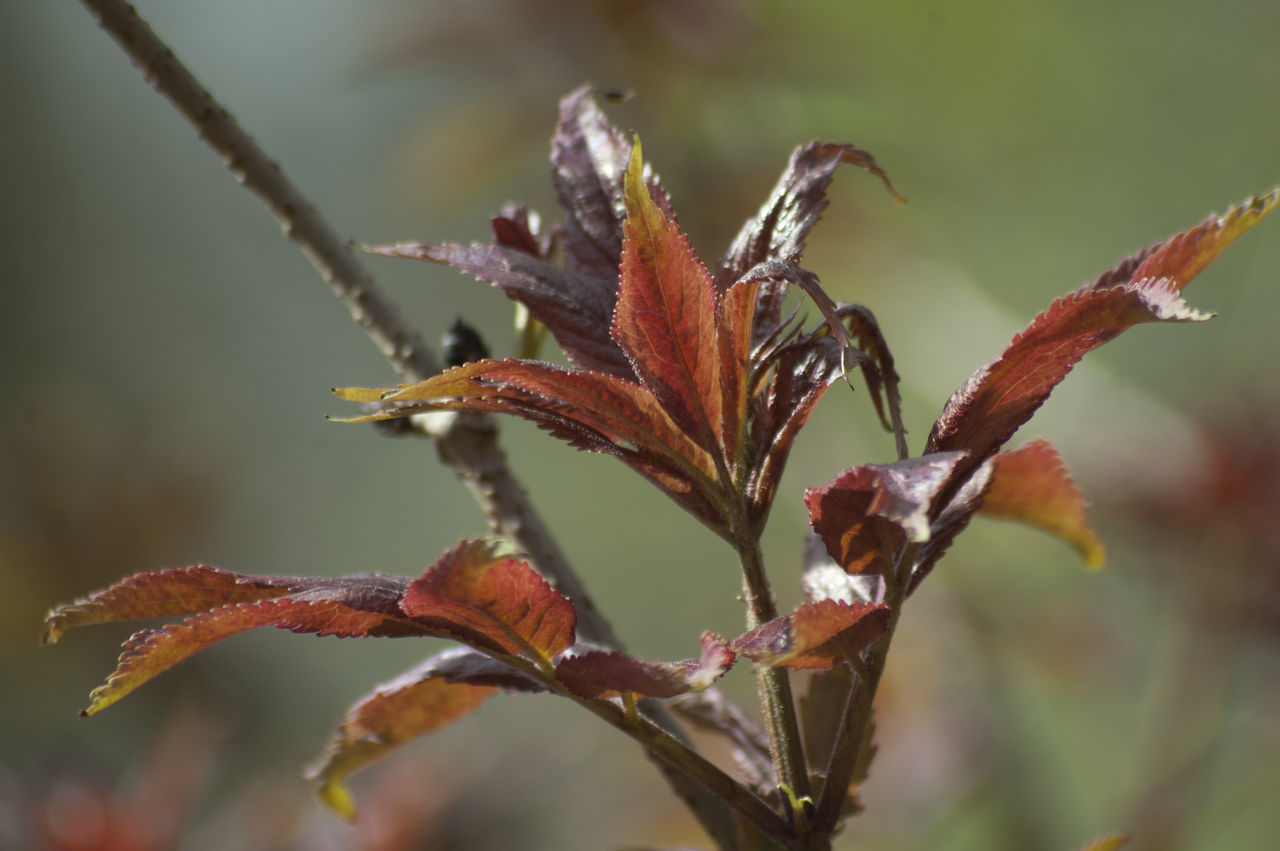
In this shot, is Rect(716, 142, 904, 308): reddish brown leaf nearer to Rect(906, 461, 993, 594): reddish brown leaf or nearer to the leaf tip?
Rect(906, 461, 993, 594): reddish brown leaf

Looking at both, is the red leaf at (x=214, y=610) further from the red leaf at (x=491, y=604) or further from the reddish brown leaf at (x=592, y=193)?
the reddish brown leaf at (x=592, y=193)

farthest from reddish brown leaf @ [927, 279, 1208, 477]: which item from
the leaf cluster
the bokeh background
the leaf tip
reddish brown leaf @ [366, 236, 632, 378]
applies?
the bokeh background

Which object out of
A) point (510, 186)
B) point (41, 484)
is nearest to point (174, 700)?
point (41, 484)

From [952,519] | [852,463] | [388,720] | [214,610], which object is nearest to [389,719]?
[388,720]

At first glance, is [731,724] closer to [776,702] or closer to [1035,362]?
[776,702]

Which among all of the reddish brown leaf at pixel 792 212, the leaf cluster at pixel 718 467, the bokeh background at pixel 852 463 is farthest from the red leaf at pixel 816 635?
the bokeh background at pixel 852 463

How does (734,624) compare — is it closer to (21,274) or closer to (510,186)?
(510,186)

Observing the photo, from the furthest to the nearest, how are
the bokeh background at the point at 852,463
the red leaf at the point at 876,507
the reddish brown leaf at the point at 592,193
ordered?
the bokeh background at the point at 852,463
the reddish brown leaf at the point at 592,193
the red leaf at the point at 876,507
